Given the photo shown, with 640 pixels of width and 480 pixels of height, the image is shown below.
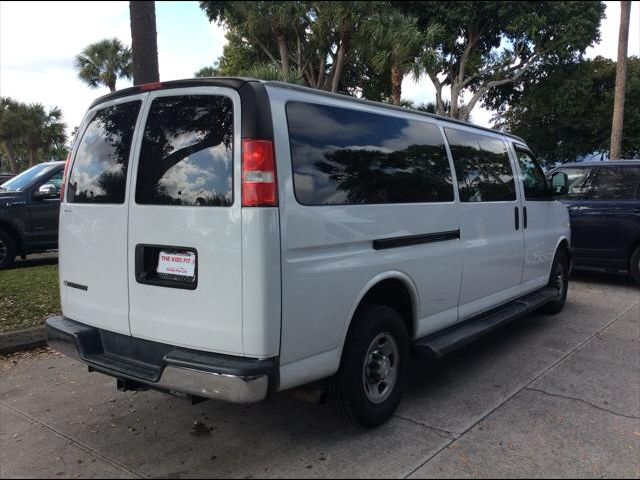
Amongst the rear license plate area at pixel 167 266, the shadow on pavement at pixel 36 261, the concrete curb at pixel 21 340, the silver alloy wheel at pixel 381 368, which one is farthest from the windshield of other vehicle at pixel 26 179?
the silver alloy wheel at pixel 381 368

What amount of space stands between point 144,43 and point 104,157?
4.32 m

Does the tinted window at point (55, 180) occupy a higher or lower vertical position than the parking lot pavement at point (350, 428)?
higher

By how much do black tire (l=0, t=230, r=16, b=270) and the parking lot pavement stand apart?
161 inches

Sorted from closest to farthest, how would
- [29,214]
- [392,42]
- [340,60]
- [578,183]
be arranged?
[29,214] < [578,183] < [392,42] < [340,60]

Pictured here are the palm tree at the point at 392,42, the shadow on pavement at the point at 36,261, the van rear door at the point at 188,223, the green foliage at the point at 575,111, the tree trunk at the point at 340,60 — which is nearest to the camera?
the van rear door at the point at 188,223

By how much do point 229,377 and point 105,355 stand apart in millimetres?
1073

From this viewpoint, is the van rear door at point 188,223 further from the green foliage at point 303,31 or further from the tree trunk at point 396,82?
the tree trunk at point 396,82

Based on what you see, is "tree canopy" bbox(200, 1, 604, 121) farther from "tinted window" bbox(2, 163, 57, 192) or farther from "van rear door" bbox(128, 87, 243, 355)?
"van rear door" bbox(128, 87, 243, 355)

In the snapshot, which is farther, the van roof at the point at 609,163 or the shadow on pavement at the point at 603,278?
the shadow on pavement at the point at 603,278

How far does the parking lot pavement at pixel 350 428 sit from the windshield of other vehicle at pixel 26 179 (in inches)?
184

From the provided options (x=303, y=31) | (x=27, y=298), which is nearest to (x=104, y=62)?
(x=303, y=31)

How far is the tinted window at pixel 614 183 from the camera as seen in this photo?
26.3 feet

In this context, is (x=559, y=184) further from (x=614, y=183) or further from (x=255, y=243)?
(x=255, y=243)

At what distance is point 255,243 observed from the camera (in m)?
2.69
